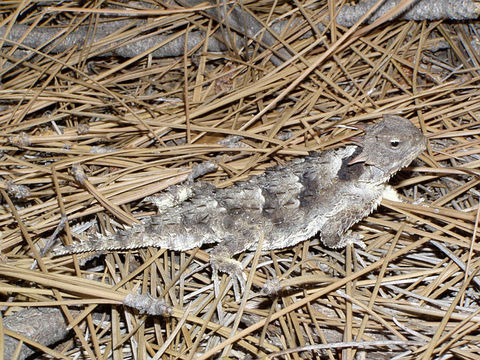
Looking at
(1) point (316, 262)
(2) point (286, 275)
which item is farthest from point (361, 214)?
(2) point (286, 275)

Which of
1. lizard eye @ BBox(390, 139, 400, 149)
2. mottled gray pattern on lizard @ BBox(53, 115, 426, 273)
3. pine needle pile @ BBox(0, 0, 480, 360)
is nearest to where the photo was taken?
pine needle pile @ BBox(0, 0, 480, 360)

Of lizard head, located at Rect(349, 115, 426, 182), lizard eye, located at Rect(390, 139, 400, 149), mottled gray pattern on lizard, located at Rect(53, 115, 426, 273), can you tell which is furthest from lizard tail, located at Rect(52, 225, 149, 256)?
lizard eye, located at Rect(390, 139, 400, 149)

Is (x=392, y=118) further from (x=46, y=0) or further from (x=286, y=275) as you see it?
(x=46, y=0)

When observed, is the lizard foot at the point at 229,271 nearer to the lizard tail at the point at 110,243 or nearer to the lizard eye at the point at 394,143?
the lizard tail at the point at 110,243

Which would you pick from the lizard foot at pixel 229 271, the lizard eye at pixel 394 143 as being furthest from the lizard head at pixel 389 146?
the lizard foot at pixel 229 271

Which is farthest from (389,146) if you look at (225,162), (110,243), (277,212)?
(110,243)

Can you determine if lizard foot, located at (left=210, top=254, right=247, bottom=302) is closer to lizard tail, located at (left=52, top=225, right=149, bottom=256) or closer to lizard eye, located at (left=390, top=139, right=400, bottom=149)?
lizard tail, located at (left=52, top=225, right=149, bottom=256)

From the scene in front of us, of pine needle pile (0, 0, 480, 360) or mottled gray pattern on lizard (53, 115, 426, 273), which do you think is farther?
mottled gray pattern on lizard (53, 115, 426, 273)
